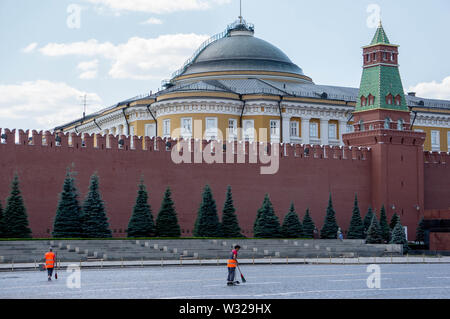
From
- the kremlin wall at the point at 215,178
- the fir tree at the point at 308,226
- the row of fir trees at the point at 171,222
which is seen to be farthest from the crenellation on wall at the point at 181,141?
the fir tree at the point at 308,226

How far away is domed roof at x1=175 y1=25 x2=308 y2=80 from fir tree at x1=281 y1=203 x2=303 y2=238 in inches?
594

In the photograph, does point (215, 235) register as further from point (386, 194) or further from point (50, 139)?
point (386, 194)

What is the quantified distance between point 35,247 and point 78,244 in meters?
1.47

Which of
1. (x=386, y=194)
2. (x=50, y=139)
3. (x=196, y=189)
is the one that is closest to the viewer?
(x=50, y=139)

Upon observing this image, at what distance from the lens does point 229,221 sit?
34.6 meters

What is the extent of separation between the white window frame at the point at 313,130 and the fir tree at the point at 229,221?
44.7ft

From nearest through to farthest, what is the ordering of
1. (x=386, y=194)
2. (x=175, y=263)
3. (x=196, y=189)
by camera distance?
1. (x=175, y=263)
2. (x=196, y=189)
3. (x=386, y=194)

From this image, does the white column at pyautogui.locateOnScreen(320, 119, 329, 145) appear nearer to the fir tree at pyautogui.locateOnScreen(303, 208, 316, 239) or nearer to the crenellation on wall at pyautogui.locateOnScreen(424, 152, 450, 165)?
the crenellation on wall at pyautogui.locateOnScreen(424, 152, 450, 165)

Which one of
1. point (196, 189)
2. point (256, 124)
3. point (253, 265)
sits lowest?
point (253, 265)

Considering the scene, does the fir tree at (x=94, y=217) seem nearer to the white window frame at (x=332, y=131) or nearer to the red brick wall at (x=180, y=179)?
the red brick wall at (x=180, y=179)

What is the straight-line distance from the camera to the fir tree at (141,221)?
3247 cm

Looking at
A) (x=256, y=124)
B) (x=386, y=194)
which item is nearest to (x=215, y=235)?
(x=386, y=194)

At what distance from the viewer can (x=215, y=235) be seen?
3400 cm

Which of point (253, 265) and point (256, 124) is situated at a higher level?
point (256, 124)
